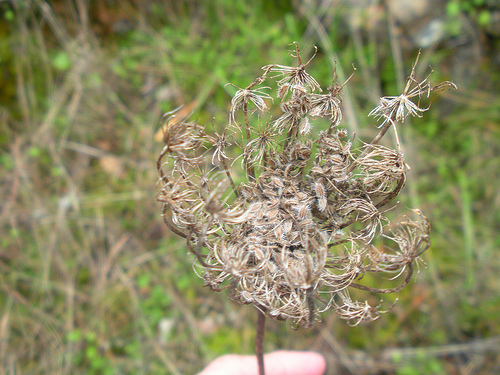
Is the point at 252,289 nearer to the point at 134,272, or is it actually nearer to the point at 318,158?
the point at 318,158

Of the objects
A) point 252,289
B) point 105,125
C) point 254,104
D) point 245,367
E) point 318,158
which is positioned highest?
point 254,104

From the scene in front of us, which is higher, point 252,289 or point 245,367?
point 252,289

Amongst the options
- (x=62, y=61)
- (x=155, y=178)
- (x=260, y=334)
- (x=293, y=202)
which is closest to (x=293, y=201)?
(x=293, y=202)

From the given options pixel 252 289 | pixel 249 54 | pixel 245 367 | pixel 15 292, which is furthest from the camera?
pixel 249 54

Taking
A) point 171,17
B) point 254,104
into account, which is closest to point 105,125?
point 171,17

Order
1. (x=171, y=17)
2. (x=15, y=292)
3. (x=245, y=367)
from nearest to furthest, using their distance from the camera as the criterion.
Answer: (x=245, y=367) < (x=15, y=292) < (x=171, y=17)
